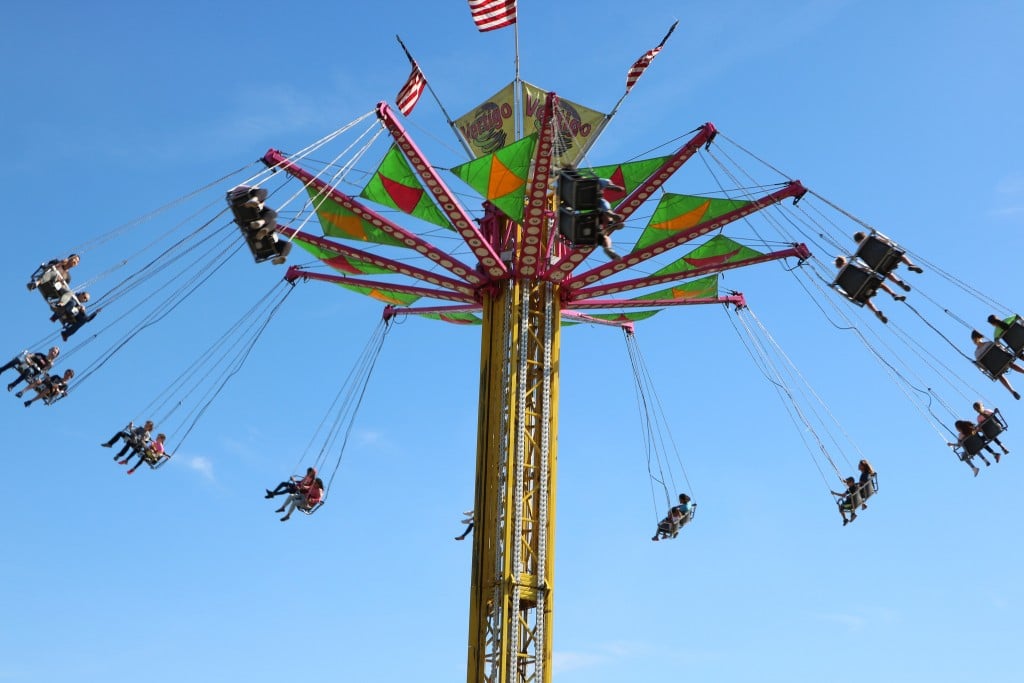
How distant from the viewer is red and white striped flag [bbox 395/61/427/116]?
64.1ft

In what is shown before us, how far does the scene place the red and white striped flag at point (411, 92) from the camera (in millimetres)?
19547

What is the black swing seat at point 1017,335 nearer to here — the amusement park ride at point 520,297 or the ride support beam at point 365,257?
the amusement park ride at point 520,297

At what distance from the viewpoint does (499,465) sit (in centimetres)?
1811

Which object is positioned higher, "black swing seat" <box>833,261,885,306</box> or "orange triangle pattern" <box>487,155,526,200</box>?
"orange triangle pattern" <box>487,155,526,200</box>

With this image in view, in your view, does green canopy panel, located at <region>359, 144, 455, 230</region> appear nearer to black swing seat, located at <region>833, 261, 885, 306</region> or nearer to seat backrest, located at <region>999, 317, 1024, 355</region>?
black swing seat, located at <region>833, 261, 885, 306</region>

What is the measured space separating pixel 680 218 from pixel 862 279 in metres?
3.25

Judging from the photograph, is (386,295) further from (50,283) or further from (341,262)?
(50,283)

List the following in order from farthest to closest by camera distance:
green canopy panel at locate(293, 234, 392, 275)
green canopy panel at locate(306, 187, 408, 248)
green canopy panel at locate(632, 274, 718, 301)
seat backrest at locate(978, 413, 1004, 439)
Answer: green canopy panel at locate(632, 274, 718, 301), green canopy panel at locate(293, 234, 392, 275), green canopy panel at locate(306, 187, 408, 248), seat backrest at locate(978, 413, 1004, 439)

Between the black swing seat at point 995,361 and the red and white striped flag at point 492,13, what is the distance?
8.93 m

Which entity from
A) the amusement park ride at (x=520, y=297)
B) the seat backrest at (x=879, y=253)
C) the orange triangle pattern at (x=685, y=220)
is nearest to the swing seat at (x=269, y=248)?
the amusement park ride at (x=520, y=297)

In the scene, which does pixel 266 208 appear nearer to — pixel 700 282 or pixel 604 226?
pixel 604 226

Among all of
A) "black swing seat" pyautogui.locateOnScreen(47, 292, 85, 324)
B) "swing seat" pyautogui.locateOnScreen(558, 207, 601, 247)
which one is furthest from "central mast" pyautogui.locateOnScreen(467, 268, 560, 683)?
"black swing seat" pyautogui.locateOnScreen(47, 292, 85, 324)

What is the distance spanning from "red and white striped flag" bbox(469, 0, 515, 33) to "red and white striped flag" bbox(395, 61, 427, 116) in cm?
155

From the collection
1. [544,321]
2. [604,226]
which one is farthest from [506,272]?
[604,226]
